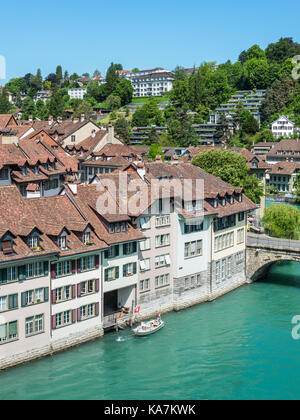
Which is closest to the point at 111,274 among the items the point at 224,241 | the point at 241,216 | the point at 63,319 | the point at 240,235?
the point at 63,319

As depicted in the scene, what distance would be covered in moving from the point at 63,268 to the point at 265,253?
25.2 m

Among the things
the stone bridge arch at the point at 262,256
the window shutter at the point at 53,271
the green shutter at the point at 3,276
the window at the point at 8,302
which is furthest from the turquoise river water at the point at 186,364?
the stone bridge arch at the point at 262,256

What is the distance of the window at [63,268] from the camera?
40.3 meters

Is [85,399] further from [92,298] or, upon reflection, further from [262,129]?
[262,129]

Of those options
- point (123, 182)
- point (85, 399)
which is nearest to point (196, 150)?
point (123, 182)

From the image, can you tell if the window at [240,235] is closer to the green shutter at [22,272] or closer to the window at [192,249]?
the window at [192,249]

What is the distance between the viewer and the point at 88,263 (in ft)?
140

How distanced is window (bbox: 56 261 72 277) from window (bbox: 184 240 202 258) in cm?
1363

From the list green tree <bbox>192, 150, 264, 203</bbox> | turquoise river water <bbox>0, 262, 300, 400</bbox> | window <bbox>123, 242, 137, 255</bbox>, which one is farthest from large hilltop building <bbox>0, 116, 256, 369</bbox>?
green tree <bbox>192, 150, 264, 203</bbox>

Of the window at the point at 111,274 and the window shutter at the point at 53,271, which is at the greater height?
the window shutter at the point at 53,271

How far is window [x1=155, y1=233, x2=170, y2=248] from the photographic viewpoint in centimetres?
4931

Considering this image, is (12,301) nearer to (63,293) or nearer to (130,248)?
(63,293)

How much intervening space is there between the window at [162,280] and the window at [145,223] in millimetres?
4642

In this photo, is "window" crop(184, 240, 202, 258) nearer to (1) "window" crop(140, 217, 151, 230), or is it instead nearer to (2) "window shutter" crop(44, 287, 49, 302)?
(1) "window" crop(140, 217, 151, 230)
